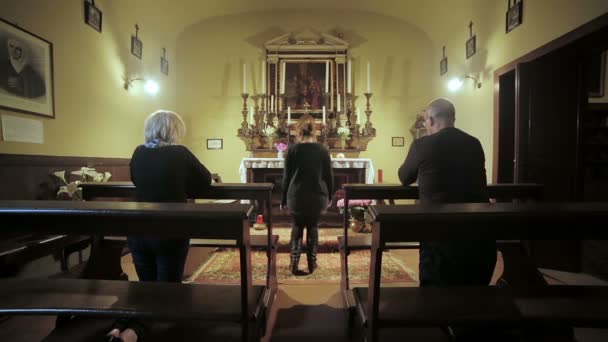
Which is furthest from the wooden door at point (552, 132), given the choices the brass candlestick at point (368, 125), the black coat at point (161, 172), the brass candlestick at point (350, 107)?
the black coat at point (161, 172)

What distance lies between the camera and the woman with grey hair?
174 cm

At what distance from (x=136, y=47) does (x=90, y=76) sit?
1173 millimetres

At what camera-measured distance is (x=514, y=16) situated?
3588mm

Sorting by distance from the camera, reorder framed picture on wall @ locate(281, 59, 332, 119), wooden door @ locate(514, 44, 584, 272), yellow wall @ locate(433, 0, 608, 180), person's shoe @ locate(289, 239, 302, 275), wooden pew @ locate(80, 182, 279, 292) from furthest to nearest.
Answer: framed picture on wall @ locate(281, 59, 332, 119) → wooden door @ locate(514, 44, 584, 272) → person's shoe @ locate(289, 239, 302, 275) → yellow wall @ locate(433, 0, 608, 180) → wooden pew @ locate(80, 182, 279, 292)

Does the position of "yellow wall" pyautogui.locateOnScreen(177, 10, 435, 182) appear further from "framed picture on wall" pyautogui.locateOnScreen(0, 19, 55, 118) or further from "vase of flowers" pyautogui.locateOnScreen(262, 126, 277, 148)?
"framed picture on wall" pyautogui.locateOnScreen(0, 19, 55, 118)

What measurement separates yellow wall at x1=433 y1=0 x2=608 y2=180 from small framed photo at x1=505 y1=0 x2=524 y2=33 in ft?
0.18

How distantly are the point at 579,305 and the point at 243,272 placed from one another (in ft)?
4.48

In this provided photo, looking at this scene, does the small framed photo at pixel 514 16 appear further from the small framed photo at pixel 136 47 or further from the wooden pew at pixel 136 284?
the small framed photo at pixel 136 47

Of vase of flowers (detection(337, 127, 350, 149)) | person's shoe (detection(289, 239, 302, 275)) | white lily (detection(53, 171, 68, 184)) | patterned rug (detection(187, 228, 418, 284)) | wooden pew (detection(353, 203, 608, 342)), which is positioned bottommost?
patterned rug (detection(187, 228, 418, 284))

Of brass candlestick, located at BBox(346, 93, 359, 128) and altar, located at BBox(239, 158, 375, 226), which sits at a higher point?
brass candlestick, located at BBox(346, 93, 359, 128)

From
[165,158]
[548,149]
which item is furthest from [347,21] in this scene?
[165,158]

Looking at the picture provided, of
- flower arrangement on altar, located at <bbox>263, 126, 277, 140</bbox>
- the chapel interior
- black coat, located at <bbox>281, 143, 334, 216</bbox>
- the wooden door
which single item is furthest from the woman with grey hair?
flower arrangement on altar, located at <bbox>263, 126, 277, 140</bbox>

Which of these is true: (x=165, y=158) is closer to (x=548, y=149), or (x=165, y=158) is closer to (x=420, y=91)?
(x=548, y=149)

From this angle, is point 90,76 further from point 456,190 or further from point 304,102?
point 456,190
